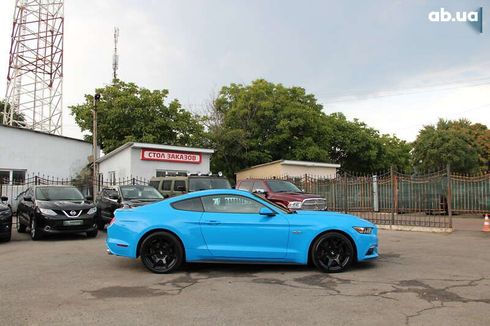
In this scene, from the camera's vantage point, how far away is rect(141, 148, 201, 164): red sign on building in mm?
24500

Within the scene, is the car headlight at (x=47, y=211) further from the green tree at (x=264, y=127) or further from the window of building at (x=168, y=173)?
the green tree at (x=264, y=127)

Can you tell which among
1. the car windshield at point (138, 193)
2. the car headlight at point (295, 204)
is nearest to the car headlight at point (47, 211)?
the car windshield at point (138, 193)

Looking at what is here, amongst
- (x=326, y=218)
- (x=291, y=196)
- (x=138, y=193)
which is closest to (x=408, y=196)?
(x=291, y=196)

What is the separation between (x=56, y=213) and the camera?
13234 mm

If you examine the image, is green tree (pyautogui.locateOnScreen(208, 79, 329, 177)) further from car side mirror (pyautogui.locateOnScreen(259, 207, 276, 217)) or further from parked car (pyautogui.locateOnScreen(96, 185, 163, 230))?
car side mirror (pyautogui.locateOnScreen(259, 207, 276, 217))

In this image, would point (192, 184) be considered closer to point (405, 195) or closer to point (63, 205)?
Result: point (63, 205)

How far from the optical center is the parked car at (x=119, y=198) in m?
15.5

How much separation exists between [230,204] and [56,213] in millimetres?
7094

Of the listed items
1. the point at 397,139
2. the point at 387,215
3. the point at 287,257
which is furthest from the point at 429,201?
the point at 397,139

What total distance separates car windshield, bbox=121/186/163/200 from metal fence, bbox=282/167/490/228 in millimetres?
8057

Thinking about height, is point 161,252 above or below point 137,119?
below

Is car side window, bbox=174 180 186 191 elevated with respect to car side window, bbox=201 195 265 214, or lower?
elevated

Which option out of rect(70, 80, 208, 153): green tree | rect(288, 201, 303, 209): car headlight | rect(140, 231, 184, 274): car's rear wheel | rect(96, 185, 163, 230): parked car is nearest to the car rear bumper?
rect(140, 231, 184, 274): car's rear wheel

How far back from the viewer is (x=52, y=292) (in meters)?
6.81
